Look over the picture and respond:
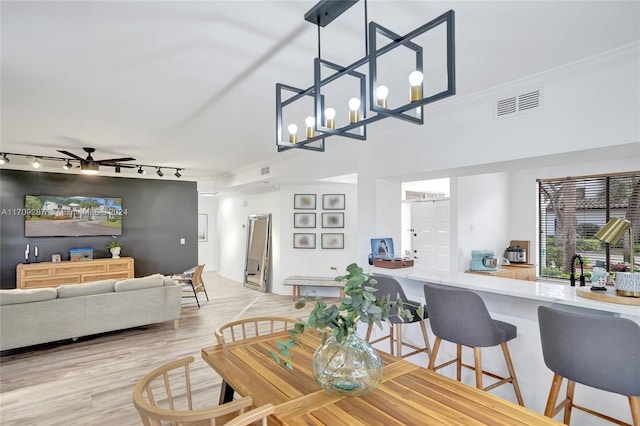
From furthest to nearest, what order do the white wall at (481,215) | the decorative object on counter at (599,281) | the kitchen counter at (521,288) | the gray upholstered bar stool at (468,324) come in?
the white wall at (481,215), the decorative object on counter at (599,281), the gray upholstered bar stool at (468,324), the kitchen counter at (521,288)

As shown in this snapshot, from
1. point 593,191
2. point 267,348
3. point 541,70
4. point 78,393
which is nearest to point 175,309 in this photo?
point 78,393

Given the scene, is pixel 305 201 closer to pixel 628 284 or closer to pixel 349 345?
pixel 628 284

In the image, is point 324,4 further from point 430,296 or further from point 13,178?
point 13,178

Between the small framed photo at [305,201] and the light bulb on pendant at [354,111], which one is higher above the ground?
the light bulb on pendant at [354,111]

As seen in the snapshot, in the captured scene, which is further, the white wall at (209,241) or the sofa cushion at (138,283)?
the white wall at (209,241)

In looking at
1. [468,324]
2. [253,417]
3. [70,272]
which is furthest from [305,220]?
[253,417]

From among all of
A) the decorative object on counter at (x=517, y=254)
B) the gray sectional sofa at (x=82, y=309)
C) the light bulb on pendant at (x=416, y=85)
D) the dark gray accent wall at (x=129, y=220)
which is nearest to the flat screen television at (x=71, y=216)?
the dark gray accent wall at (x=129, y=220)

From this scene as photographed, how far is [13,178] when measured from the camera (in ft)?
21.3

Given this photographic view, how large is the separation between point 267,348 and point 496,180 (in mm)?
5651

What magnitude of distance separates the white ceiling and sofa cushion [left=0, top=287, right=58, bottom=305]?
6.32ft

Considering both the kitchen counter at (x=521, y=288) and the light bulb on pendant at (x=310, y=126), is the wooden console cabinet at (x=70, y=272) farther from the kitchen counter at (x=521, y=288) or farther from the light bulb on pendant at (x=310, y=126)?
the light bulb on pendant at (x=310, y=126)

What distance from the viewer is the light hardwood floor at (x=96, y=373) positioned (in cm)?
281

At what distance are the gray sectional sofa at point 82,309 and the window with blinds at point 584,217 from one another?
239 inches

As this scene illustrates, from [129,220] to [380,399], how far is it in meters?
7.39
